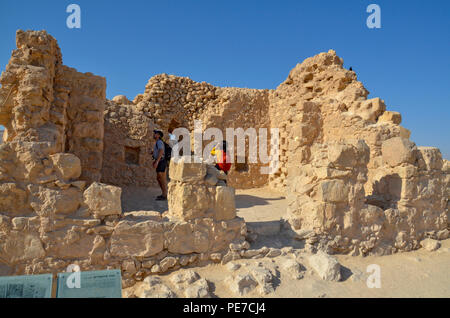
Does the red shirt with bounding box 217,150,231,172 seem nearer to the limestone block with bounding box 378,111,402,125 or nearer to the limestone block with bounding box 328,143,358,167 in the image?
the limestone block with bounding box 328,143,358,167

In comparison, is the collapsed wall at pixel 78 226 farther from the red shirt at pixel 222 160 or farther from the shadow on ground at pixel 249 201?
the shadow on ground at pixel 249 201

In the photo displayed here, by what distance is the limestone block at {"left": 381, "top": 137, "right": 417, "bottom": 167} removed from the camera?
166 inches

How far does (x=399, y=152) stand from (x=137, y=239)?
4.04 metres

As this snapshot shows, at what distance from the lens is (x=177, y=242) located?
306cm

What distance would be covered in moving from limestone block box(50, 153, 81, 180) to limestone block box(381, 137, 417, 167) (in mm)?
4510

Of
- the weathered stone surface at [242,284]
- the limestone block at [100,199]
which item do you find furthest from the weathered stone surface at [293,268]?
the limestone block at [100,199]

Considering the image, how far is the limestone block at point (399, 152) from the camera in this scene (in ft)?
13.8

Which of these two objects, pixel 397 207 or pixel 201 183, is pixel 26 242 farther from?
pixel 397 207

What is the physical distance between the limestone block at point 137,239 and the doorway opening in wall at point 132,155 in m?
5.38

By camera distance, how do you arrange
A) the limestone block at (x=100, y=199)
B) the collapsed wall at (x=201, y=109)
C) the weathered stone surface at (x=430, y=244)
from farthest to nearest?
the collapsed wall at (x=201, y=109) < the weathered stone surface at (x=430, y=244) < the limestone block at (x=100, y=199)

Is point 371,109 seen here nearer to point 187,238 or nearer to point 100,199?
point 187,238

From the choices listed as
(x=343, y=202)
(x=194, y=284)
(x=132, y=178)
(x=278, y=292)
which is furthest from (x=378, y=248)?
(x=132, y=178)

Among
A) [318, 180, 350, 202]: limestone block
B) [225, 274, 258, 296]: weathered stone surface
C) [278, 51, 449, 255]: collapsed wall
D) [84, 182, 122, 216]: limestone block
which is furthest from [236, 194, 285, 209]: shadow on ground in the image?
[84, 182, 122, 216]: limestone block

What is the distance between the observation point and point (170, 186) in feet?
10.7
